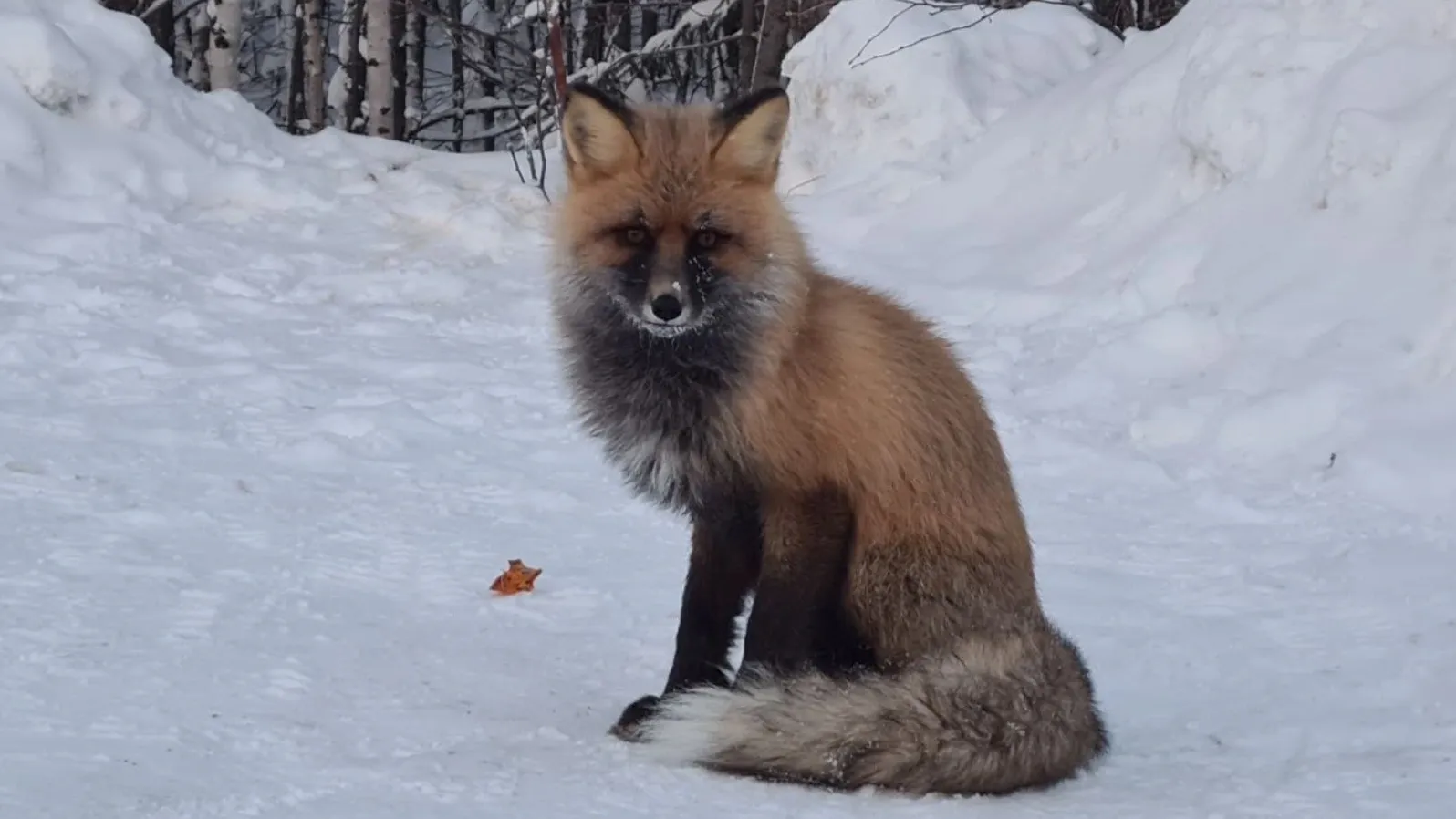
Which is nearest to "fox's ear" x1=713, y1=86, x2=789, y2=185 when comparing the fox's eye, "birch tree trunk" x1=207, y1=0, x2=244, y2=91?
the fox's eye

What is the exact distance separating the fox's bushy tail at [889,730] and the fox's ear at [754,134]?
50.1 inches

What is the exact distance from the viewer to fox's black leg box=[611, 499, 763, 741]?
3828mm

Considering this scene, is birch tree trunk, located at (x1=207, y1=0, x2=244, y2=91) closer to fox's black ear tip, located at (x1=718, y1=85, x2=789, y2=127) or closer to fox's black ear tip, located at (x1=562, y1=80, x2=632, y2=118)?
fox's black ear tip, located at (x1=562, y1=80, x2=632, y2=118)

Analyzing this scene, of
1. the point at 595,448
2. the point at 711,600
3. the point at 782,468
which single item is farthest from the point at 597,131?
the point at 595,448

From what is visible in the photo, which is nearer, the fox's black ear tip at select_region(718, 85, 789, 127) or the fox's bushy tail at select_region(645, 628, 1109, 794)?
the fox's bushy tail at select_region(645, 628, 1109, 794)

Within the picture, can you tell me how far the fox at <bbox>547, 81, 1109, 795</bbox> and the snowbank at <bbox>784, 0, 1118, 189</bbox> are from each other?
22.6 feet

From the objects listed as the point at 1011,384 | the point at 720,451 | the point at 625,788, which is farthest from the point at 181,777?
the point at 1011,384

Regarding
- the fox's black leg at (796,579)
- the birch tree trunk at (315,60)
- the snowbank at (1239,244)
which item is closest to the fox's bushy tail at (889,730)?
the fox's black leg at (796,579)

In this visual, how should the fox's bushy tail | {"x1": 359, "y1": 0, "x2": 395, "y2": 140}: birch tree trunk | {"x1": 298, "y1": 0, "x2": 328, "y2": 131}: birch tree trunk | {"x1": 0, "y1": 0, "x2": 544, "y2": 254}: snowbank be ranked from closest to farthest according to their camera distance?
1. the fox's bushy tail
2. {"x1": 0, "y1": 0, "x2": 544, "y2": 254}: snowbank
3. {"x1": 359, "y1": 0, "x2": 395, "y2": 140}: birch tree trunk
4. {"x1": 298, "y1": 0, "x2": 328, "y2": 131}: birch tree trunk

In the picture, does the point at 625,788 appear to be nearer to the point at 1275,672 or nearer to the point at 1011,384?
the point at 1275,672

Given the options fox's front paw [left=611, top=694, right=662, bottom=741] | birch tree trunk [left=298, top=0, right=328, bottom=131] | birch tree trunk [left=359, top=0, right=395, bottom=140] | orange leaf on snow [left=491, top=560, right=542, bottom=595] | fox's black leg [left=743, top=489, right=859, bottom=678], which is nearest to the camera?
fox's black leg [left=743, top=489, right=859, bottom=678]

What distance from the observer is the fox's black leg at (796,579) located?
357 centimetres

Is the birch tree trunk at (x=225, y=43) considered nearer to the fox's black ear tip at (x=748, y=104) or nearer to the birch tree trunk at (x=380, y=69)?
the birch tree trunk at (x=380, y=69)

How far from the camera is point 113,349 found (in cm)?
703
